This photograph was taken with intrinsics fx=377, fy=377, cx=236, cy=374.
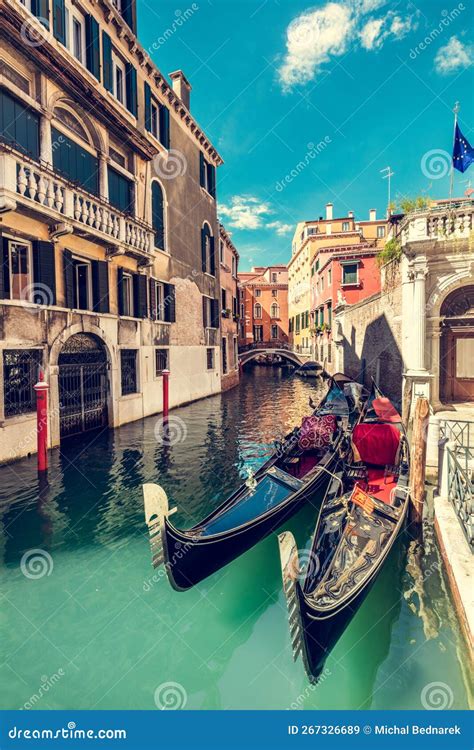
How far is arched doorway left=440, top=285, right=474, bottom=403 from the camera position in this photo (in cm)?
938

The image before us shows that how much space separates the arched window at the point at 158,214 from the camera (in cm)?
1362

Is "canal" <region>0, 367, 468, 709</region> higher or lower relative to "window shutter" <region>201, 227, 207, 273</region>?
lower

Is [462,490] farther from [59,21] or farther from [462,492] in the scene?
[59,21]

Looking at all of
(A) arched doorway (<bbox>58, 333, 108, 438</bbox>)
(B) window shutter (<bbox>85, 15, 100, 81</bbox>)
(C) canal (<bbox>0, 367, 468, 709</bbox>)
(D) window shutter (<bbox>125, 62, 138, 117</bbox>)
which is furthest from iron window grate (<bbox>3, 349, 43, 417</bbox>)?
(D) window shutter (<bbox>125, 62, 138, 117</bbox>)

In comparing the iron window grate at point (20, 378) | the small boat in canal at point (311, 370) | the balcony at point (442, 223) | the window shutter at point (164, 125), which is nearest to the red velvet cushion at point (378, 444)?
the balcony at point (442, 223)

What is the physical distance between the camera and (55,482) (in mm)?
7598

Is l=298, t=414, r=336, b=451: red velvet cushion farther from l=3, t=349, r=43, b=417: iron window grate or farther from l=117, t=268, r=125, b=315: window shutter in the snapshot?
l=117, t=268, r=125, b=315: window shutter

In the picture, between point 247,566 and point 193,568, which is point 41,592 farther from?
point 247,566

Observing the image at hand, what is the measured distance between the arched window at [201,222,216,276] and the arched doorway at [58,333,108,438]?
28.8ft

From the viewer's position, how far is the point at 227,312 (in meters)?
22.2

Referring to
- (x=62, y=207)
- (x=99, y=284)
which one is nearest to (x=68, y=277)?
(x=99, y=284)

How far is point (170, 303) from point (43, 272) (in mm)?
6304
